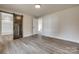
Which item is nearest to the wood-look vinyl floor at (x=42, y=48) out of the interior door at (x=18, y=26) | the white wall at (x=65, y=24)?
the white wall at (x=65, y=24)

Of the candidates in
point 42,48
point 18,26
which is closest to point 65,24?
point 42,48

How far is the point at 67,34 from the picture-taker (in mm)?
6461

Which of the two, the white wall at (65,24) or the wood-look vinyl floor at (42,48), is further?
the white wall at (65,24)

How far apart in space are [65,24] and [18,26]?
375cm

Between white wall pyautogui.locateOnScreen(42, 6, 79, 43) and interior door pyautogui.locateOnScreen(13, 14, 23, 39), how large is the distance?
9.14 feet

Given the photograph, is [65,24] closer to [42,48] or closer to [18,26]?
[42,48]

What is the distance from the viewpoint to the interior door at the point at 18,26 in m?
7.24

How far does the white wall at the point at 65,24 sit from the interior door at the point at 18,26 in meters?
2.78

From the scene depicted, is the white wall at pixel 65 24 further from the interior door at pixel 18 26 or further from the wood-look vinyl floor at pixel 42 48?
the interior door at pixel 18 26

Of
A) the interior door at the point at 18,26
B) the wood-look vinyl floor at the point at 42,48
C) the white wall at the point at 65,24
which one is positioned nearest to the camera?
the wood-look vinyl floor at the point at 42,48

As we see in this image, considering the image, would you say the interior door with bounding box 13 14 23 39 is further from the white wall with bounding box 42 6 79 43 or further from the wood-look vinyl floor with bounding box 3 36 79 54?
the white wall with bounding box 42 6 79 43

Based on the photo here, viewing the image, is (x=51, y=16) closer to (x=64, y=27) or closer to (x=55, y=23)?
(x=55, y=23)

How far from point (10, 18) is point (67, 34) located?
165 inches
